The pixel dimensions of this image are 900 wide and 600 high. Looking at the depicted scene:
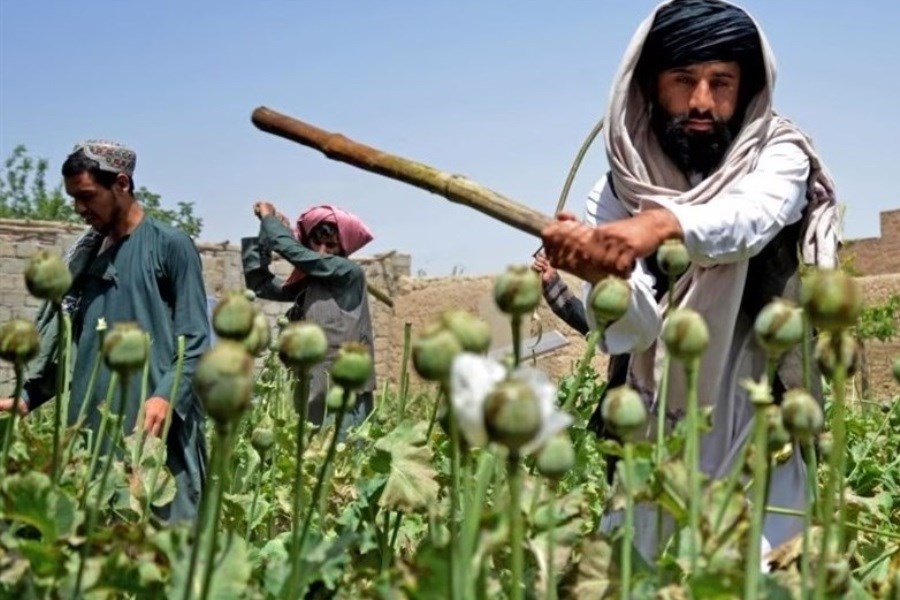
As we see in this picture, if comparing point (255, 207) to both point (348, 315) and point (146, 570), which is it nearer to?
point (348, 315)

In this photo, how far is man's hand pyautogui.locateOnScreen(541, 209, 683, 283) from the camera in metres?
1.98

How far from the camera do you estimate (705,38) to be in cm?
258

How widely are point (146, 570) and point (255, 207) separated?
524 centimetres

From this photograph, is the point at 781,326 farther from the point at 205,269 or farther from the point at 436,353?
the point at 205,269

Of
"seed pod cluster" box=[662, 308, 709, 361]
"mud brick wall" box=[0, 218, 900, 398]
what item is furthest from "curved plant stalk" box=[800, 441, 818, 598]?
"mud brick wall" box=[0, 218, 900, 398]

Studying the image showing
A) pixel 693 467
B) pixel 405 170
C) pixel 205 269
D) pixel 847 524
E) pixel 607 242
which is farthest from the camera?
pixel 205 269

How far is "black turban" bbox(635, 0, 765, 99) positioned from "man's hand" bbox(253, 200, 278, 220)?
142 inches

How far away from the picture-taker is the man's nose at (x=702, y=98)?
2.59 meters

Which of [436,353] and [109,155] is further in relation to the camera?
[109,155]

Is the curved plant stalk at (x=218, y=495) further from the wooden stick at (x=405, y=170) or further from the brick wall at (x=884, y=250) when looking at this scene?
the brick wall at (x=884, y=250)

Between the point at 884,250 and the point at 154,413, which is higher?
the point at 884,250

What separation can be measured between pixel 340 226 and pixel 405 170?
11.2 ft

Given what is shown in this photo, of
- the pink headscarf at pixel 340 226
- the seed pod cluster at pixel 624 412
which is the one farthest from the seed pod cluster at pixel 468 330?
the pink headscarf at pixel 340 226

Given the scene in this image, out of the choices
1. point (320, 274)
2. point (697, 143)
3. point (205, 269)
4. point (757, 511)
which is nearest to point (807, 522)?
point (757, 511)
